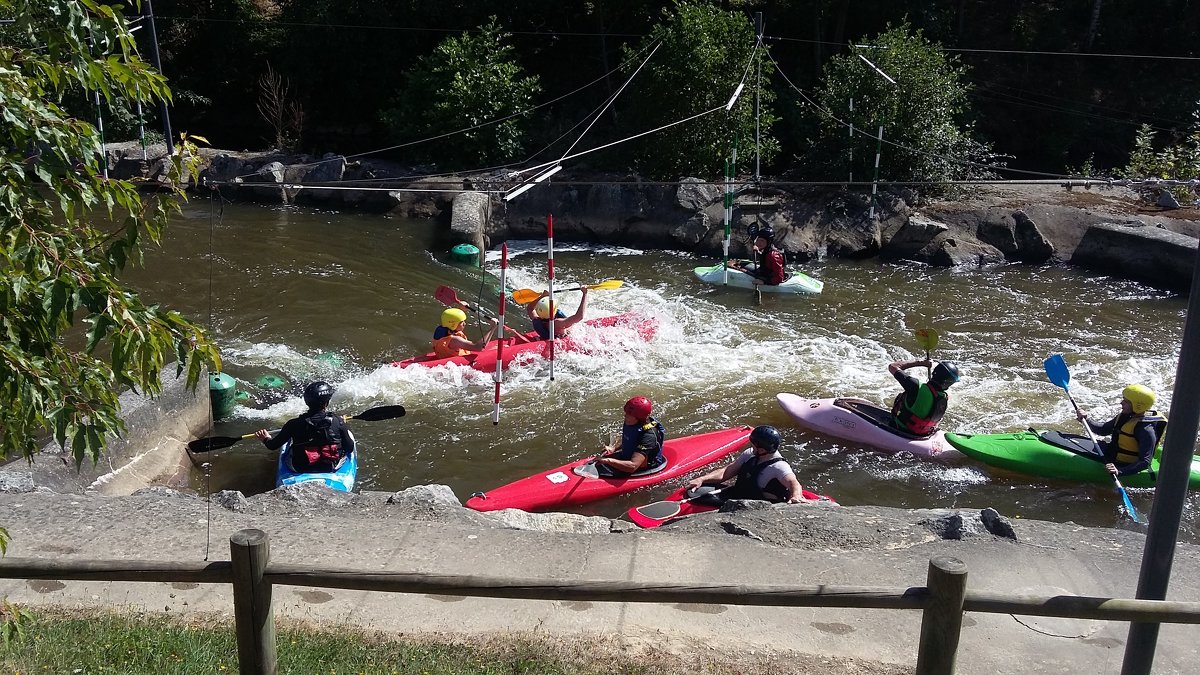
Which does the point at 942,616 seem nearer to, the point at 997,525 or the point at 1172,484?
the point at 1172,484

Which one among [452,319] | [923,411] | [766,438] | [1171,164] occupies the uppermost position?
[1171,164]

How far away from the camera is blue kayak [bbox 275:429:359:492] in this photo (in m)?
7.71

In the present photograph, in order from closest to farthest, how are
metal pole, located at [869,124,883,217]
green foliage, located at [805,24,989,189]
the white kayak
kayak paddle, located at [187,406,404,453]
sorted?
kayak paddle, located at [187,406,404,453] < the white kayak < metal pole, located at [869,124,883,217] < green foliage, located at [805,24,989,189]

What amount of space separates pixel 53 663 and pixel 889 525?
4.74 metres

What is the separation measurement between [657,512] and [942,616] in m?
3.95

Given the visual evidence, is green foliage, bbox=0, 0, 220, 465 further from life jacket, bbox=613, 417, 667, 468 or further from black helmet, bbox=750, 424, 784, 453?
life jacket, bbox=613, 417, 667, 468

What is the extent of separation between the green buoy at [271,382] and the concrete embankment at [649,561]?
3.27 metres

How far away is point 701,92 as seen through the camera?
57.2 feet

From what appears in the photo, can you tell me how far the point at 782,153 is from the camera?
19719 millimetres

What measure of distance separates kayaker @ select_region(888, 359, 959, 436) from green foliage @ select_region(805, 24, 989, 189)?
28.1 feet

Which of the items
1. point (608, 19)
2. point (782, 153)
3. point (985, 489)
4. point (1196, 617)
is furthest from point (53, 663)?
point (608, 19)

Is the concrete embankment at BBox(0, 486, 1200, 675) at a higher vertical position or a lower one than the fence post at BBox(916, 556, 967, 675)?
lower

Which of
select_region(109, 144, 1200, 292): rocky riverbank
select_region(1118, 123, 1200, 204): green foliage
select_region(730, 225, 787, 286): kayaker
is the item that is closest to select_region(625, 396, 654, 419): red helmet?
select_region(730, 225, 787, 286): kayaker

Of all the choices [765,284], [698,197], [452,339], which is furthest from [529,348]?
[698,197]
